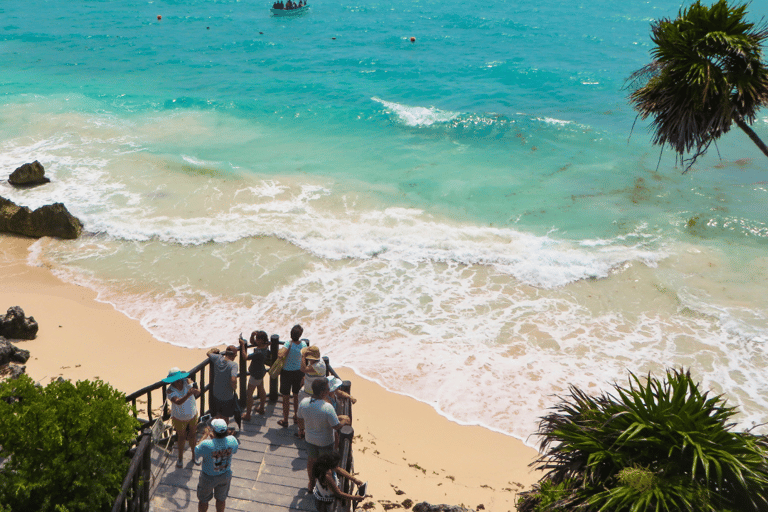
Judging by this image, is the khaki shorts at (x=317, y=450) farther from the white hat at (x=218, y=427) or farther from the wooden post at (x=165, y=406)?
the wooden post at (x=165, y=406)

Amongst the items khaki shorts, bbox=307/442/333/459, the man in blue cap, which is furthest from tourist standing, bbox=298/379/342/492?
the man in blue cap

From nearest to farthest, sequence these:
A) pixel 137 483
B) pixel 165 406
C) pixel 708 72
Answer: pixel 137 483 → pixel 708 72 → pixel 165 406

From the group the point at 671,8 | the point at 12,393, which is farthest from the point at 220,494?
the point at 671,8

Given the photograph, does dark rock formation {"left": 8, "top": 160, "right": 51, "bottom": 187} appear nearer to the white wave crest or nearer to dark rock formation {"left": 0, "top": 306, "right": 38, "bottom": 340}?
dark rock formation {"left": 0, "top": 306, "right": 38, "bottom": 340}

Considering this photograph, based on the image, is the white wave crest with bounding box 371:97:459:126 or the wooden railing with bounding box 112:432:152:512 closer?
the wooden railing with bounding box 112:432:152:512

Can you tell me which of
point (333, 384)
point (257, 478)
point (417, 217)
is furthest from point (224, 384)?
point (417, 217)

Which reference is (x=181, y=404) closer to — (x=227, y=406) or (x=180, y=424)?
(x=180, y=424)
